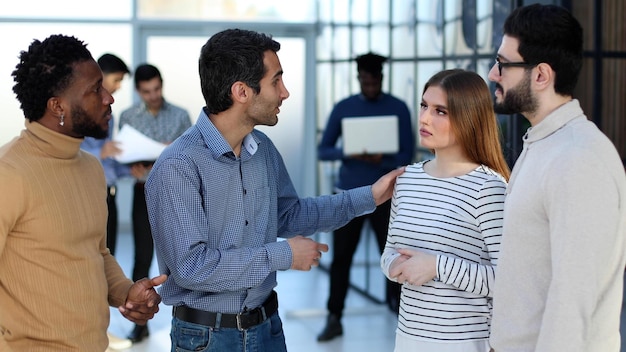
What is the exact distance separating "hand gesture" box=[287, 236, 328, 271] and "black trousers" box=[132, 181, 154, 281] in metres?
2.99

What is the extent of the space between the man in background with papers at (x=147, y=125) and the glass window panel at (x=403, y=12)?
1.64m

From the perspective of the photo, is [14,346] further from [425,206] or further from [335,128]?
[335,128]

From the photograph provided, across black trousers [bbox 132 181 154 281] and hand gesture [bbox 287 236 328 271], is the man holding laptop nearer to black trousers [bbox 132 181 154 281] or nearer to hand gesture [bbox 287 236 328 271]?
black trousers [bbox 132 181 154 281]

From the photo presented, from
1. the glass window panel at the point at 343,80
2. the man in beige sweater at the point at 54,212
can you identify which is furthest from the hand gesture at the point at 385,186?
the glass window panel at the point at 343,80

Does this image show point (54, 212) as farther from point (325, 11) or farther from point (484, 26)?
point (325, 11)

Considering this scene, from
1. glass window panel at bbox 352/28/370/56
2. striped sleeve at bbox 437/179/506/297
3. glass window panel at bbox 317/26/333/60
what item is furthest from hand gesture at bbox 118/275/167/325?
glass window panel at bbox 317/26/333/60

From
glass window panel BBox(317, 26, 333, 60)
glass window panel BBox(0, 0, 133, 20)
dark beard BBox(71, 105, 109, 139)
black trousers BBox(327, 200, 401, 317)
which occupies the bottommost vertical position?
black trousers BBox(327, 200, 401, 317)

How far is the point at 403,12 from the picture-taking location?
5.94 metres

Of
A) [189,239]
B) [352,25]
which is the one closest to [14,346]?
[189,239]

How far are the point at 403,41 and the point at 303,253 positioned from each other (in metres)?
3.95

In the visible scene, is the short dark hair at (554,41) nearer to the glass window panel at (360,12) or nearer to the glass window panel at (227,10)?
the glass window panel at (360,12)

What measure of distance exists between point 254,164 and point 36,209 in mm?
629

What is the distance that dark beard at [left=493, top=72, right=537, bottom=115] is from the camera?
1888 mm

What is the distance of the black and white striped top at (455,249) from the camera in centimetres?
216
